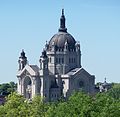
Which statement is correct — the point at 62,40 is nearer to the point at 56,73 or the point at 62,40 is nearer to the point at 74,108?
the point at 56,73

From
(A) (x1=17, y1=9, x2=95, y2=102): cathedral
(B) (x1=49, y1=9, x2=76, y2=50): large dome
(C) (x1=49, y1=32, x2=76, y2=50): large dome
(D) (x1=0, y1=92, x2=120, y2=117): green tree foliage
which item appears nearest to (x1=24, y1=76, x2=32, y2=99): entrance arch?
(A) (x1=17, y1=9, x2=95, y2=102): cathedral

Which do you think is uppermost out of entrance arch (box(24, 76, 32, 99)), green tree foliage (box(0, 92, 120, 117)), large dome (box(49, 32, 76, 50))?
large dome (box(49, 32, 76, 50))

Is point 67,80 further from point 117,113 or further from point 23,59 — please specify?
point 117,113

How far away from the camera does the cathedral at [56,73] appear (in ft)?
417

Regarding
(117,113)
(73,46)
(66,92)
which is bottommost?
(117,113)

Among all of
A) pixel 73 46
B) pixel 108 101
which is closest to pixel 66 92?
pixel 73 46

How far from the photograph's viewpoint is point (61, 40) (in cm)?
13450

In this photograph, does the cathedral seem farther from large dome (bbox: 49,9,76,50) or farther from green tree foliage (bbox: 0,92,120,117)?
green tree foliage (bbox: 0,92,120,117)

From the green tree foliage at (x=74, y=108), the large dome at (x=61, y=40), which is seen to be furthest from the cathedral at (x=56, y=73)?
the green tree foliage at (x=74, y=108)

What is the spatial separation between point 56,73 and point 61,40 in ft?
21.3

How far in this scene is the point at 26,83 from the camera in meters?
130

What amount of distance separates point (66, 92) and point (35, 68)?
6.97 m

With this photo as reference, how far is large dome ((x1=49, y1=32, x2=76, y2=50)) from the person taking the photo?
13400 centimetres

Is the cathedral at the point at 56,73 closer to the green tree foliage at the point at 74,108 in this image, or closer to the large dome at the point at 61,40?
the large dome at the point at 61,40
